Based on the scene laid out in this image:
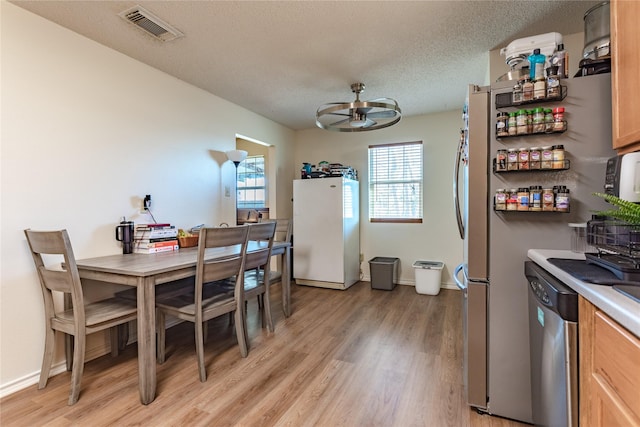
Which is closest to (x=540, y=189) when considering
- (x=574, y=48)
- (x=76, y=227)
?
(x=574, y=48)

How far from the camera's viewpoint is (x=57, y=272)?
175 centimetres

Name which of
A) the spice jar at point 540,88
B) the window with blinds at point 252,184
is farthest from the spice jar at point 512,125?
the window with blinds at point 252,184

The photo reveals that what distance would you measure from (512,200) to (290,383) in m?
1.65

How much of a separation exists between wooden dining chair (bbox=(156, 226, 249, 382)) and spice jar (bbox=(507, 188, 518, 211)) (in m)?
1.57

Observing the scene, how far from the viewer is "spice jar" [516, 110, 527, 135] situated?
1.45 m

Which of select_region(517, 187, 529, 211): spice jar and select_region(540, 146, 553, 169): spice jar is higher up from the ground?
select_region(540, 146, 553, 169): spice jar

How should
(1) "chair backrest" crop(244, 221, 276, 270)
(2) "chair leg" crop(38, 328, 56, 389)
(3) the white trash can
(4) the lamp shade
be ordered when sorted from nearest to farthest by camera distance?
(2) "chair leg" crop(38, 328, 56, 389), (1) "chair backrest" crop(244, 221, 276, 270), (4) the lamp shade, (3) the white trash can

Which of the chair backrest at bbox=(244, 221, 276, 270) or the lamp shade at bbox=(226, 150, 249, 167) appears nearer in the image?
the chair backrest at bbox=(244, 221, 276, 270)

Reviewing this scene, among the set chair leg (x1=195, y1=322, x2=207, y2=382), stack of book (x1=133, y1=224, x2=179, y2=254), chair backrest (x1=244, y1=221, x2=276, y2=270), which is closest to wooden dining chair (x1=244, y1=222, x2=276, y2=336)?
chair backrest (x1=244, y1=221, x2=276, y2=270)

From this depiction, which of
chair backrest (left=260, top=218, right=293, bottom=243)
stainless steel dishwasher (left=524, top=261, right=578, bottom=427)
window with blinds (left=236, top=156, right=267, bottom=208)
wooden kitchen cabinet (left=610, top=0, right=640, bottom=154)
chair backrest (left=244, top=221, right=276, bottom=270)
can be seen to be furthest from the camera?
window with blinds (left=236, top=156, right=267, bottom=208)

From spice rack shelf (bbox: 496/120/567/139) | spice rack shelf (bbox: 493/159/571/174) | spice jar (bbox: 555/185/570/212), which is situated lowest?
spice jar (bbox: 555/185/570/212)

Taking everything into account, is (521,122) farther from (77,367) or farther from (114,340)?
(114,340)

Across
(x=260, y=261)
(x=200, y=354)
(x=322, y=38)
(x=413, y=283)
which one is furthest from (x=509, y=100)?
(x=413, y=283)

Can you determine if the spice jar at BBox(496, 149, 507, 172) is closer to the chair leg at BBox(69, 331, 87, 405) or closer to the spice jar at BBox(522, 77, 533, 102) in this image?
the spice jar at BBox(522, 77, 533, 102)
